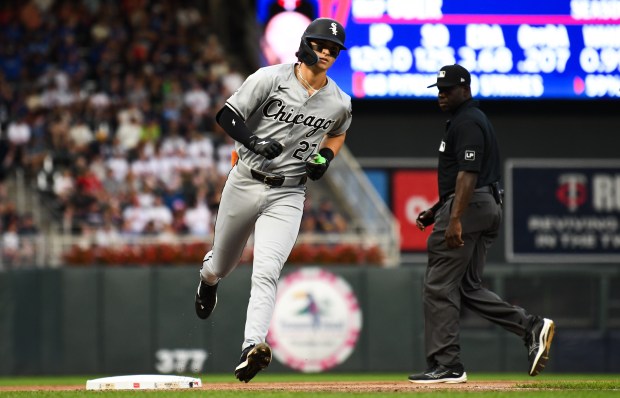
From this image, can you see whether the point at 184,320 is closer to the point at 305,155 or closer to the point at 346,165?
the point at 346,165

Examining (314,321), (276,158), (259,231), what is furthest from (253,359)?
(314,321)

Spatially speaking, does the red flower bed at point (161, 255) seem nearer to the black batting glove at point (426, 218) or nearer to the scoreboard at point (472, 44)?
the scoreboard at point (472, 44)

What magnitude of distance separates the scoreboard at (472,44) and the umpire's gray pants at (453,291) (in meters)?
9.84

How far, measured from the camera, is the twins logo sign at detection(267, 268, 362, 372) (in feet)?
45.0

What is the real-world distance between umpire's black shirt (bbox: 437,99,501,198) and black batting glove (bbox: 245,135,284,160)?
122 centimetres

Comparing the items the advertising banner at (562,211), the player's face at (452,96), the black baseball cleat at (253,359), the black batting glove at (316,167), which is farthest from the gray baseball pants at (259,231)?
the advertising banner at (562,211)

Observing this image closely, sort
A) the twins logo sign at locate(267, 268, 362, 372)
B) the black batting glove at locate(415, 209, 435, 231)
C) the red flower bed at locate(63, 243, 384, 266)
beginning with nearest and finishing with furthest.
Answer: the black batting glove at locate(415, 209, 435, 231) < the twins logo sign at locate(267, 268, 362, 372) < the red flower bed at locate(63, 243, 384, 266)

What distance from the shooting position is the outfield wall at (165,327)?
44.1ft

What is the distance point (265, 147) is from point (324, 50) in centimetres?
70

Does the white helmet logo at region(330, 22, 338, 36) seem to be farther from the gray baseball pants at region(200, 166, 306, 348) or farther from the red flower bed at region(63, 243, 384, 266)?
the red flower bed at region(63, 243, 384, 266)

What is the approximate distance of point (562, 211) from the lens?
19094 mm

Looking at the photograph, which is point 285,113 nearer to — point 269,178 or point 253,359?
point 269,178

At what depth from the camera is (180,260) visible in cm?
1390

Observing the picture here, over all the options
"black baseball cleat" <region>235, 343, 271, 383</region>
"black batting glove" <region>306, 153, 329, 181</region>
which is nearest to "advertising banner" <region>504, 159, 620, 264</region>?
"black batting glove" <region>306, 153, 329, 181</region>
